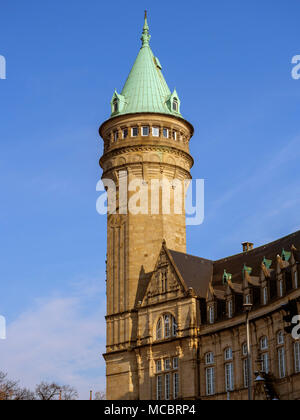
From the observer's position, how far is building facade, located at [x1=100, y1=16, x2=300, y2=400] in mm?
67688

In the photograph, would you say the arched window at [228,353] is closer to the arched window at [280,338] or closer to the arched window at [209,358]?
the arched window at [209,358]

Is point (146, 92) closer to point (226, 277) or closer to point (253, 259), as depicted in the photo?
point (253, 259)

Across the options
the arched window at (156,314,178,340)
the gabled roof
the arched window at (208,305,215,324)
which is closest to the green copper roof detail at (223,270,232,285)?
the gabled roof

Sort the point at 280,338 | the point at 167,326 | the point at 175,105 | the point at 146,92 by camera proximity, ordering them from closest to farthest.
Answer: the point at 280,338 < the point at 167,326 < the point at 146,92 < the point at 175,105

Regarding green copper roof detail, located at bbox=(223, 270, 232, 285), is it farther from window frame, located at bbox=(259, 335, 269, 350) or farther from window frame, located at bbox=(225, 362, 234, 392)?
window frame, located at bbox=(259, 335, 269, 350)

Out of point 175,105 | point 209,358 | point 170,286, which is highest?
point 175,105

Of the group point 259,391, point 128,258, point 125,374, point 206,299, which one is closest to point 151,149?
point 128,258

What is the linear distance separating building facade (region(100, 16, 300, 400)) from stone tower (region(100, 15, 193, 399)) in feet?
0.36

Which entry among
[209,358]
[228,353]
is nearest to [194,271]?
[209,358]

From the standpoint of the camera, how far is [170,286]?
254ft

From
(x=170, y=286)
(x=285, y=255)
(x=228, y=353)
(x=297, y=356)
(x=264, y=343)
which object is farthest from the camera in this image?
(x=170, y=286)

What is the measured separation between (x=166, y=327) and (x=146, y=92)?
89.0ft

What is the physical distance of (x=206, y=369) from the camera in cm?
7294

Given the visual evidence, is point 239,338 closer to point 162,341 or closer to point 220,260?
point 162,341
